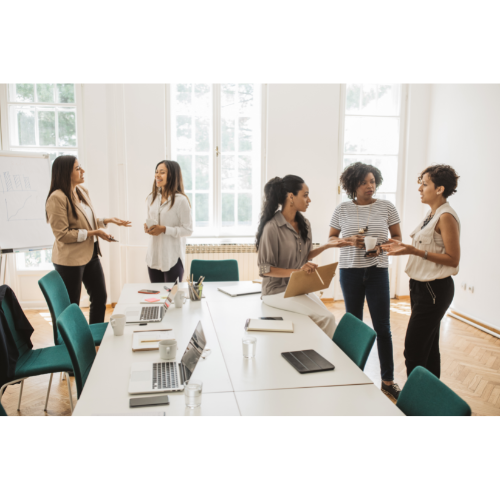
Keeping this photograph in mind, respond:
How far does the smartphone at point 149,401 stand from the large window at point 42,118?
184 inches

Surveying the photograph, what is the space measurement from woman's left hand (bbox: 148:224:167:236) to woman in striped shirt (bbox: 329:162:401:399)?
1563 millimetres

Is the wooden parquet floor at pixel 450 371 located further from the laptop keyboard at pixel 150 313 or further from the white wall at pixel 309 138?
the white wall at pixel 309 138

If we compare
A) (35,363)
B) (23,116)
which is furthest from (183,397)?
(23,116)

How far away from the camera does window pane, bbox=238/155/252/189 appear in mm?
5961

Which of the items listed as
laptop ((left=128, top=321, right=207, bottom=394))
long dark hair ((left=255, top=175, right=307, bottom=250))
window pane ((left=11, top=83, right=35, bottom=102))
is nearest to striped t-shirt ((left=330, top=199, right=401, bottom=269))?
long dark hair ((left=255, top=175, right=307, bottom=250))

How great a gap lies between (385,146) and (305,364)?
4.95 metres

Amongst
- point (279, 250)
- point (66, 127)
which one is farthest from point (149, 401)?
point (66, 127)

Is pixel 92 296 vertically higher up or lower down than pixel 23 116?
lower down

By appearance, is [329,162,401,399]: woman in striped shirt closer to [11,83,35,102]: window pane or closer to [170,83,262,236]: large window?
[170,83,262,236]: large window

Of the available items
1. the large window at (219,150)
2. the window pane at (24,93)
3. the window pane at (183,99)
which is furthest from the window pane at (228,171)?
the window pane at (24,93)

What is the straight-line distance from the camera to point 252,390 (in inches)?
69.1
